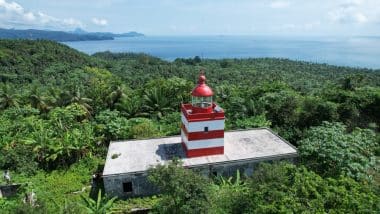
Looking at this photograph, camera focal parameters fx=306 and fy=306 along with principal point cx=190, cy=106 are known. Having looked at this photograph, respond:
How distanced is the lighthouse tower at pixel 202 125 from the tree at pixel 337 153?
421cm

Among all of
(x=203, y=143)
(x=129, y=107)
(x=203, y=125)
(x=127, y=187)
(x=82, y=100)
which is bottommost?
(x=127, y=187)

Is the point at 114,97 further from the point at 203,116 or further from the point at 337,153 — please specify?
the point at 337,153

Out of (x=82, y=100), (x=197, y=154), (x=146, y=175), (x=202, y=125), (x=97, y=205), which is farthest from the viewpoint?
(x=82, y=100)

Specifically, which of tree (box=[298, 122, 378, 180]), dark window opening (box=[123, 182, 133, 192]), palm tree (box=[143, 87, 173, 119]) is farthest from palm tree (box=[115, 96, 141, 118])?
tree (box=[298, 122, 378, 180])

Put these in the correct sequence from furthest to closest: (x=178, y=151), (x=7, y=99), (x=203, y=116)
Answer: (x=7, y=99)
(x=178, y=151)
(x=203, y=116)

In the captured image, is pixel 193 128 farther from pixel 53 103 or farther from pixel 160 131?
pixel 53 103

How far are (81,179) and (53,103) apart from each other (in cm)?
1190

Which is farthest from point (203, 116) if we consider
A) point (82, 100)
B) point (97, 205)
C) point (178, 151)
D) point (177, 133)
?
point (82, 100)

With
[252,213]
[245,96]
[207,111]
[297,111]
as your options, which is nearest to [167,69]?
[245,96]

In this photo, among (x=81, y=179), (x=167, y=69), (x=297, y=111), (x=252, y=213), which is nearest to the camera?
(x=252, y=213)

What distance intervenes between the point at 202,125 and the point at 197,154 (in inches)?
62.6

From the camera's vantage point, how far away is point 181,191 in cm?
955

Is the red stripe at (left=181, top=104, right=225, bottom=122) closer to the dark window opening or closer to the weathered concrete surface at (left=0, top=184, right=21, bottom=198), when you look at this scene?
the dark window opening

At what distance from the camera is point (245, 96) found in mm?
27625
